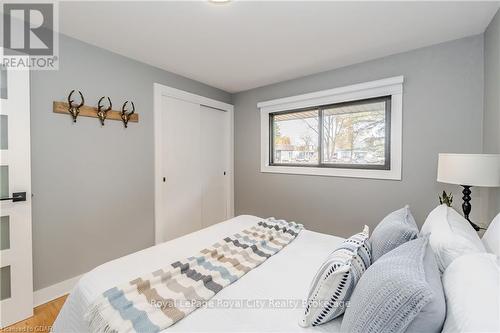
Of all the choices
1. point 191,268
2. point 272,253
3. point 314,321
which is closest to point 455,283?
point 314,321

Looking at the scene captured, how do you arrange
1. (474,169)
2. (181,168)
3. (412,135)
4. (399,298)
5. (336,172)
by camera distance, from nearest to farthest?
(399,298) → (474,169) → (412,135) → (336,172) → (181,168)

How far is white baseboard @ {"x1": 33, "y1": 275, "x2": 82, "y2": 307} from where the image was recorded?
196 cm

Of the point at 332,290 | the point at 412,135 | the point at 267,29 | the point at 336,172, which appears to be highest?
the point at 267,29

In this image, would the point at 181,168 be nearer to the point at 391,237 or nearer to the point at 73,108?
the point at 73,108

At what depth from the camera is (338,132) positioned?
2.92 meters

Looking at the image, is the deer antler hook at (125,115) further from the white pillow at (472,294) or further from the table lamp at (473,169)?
the table lamp at (473,169)

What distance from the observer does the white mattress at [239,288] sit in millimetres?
963

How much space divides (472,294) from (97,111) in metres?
2.92

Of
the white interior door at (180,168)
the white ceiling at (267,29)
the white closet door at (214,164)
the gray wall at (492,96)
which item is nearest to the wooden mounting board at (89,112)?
the white interior door at (180,168)

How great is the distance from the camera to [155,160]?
9.21 feet

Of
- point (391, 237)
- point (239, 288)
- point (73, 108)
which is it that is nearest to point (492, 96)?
point (391, 237)

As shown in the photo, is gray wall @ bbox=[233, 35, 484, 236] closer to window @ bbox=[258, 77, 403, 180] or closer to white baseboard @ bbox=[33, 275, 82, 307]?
window @ bbox=[258, 77, 403, 180]

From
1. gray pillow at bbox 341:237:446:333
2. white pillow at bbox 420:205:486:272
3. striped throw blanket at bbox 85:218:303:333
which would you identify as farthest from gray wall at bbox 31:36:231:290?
white pillow at bbox 420:205:486:272

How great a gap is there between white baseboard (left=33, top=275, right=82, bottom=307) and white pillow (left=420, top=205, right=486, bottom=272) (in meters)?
2.93
